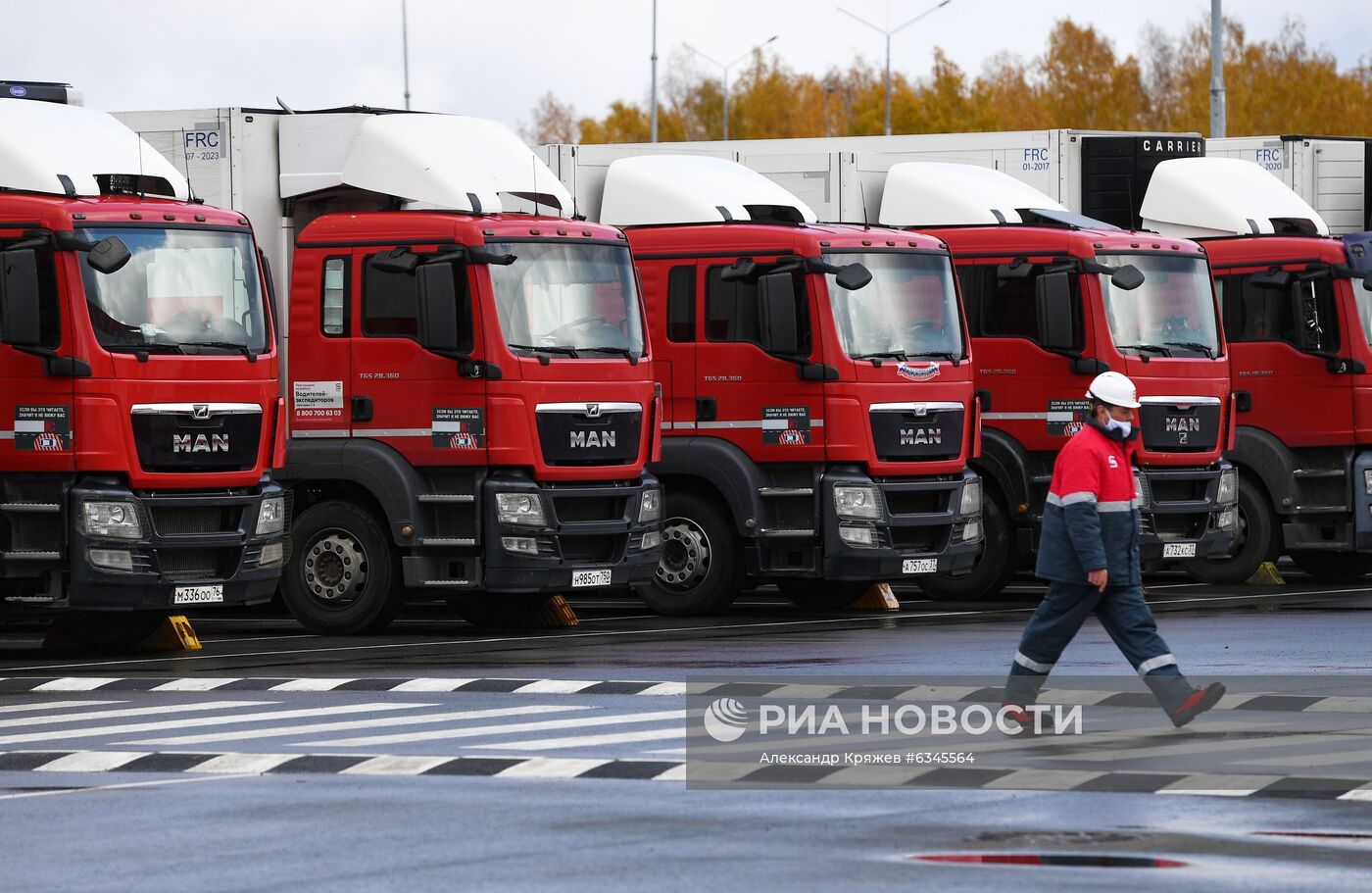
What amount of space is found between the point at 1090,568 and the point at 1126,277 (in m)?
9.32

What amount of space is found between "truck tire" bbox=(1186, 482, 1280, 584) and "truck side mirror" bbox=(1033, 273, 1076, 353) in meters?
2.90

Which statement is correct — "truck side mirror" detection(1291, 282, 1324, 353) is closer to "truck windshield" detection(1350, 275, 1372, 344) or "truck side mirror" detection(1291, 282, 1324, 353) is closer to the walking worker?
"truck windshield" detection(1350, 275, 1372, 344)

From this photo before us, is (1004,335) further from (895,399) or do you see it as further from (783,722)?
(783,722)

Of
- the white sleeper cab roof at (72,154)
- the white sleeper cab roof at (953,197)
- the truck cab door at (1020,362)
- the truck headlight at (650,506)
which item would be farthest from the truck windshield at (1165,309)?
the white sleeper cab roof at (72,154)

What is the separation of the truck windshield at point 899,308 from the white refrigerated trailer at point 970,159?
309 cm

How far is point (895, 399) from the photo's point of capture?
811 inches

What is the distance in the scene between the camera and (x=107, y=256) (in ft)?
Result: 55.9

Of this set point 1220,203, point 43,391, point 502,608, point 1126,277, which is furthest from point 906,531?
point 43,391

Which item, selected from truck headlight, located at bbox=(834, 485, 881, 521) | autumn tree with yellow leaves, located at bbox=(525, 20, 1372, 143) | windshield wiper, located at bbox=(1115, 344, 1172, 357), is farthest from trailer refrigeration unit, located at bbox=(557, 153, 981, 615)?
autumn tree with yellow leaves, located at bbox=(525, 20, 1372, 143)

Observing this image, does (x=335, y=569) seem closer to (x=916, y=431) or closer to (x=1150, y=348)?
(x=916, y=431)

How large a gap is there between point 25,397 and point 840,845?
9318 mm

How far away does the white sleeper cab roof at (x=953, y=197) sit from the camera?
2327 cm

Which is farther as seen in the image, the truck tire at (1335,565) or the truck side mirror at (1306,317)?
the truck tire at (1335,565)

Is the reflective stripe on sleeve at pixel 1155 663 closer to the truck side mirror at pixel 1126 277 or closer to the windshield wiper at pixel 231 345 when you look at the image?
the windshield wiper at pixel 231 345
